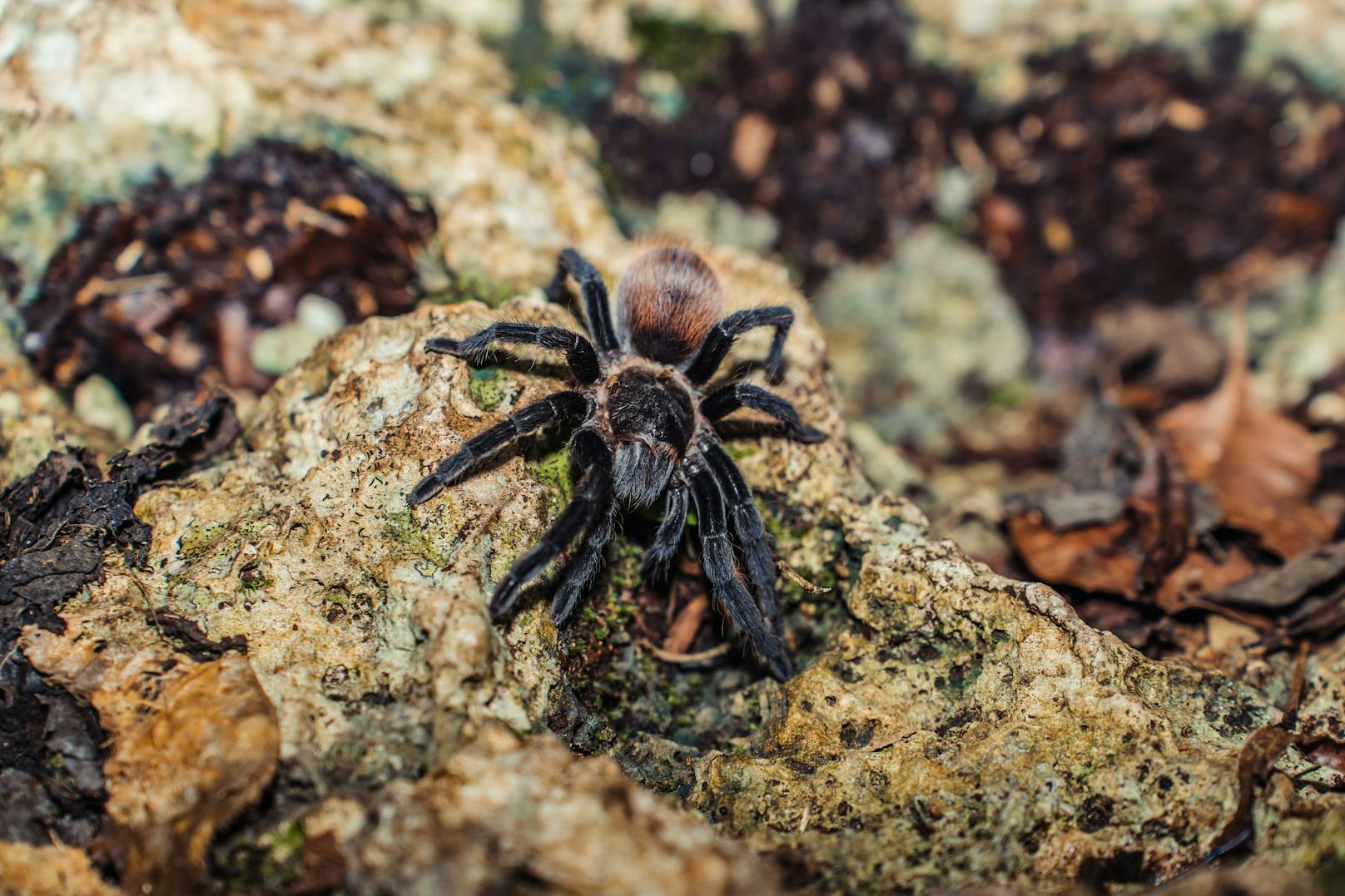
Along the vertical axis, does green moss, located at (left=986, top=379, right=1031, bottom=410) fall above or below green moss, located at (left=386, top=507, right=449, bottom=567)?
above

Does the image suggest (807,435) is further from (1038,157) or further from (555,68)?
(1038,157)

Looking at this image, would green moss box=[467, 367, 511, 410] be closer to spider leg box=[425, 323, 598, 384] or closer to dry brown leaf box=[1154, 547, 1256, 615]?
spider leg box=[425, 323, 598, 384]

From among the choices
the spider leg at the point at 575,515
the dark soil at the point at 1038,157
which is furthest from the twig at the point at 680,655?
the dark soil at the point at 1038,157

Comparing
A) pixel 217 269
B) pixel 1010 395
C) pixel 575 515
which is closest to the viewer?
pixel 575 515

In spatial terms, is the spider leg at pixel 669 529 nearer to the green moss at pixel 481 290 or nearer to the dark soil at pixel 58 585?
the green moss at pixel 481 290

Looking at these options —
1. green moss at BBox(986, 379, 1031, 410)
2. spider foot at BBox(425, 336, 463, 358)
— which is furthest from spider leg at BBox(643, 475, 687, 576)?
green moss at BBox(986, 379, 1031, 410)

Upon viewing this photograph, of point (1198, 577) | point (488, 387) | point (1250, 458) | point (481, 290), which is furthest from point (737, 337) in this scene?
point (1250, 458)

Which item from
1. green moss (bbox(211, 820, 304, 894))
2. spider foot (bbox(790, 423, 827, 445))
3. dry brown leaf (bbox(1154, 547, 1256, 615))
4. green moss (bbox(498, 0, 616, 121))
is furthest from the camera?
Result: green moss (bbox(498, 0, 616, 121))
